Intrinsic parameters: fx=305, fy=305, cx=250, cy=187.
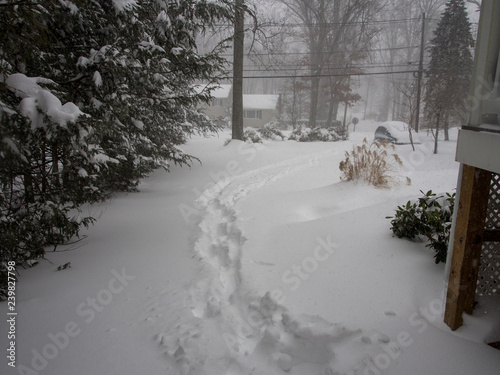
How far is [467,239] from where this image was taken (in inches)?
85.4

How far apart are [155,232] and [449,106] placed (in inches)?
509

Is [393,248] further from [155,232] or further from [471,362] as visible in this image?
[155,232]

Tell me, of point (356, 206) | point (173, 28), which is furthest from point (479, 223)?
point (173, 28)

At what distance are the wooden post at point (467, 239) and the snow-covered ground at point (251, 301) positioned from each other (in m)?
0.20

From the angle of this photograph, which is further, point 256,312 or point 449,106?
point 449,106

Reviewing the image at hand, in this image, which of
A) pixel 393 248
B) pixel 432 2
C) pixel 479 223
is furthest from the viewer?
pixel 432 2

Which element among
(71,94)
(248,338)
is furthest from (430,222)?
(71,94)

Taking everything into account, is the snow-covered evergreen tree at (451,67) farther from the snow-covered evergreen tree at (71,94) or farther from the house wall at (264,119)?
the house wall at (264,119)

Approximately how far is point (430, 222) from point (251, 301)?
2.05 meters

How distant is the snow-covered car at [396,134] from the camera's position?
13.3m

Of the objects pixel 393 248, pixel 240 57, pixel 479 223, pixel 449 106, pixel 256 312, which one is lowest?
pixel 256 312

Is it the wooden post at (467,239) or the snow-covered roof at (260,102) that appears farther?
the snow-covered roof at (260,102)

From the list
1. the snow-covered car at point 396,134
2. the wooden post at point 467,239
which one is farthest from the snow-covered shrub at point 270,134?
the wooden post at point 467,239

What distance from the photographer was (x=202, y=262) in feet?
12.4
